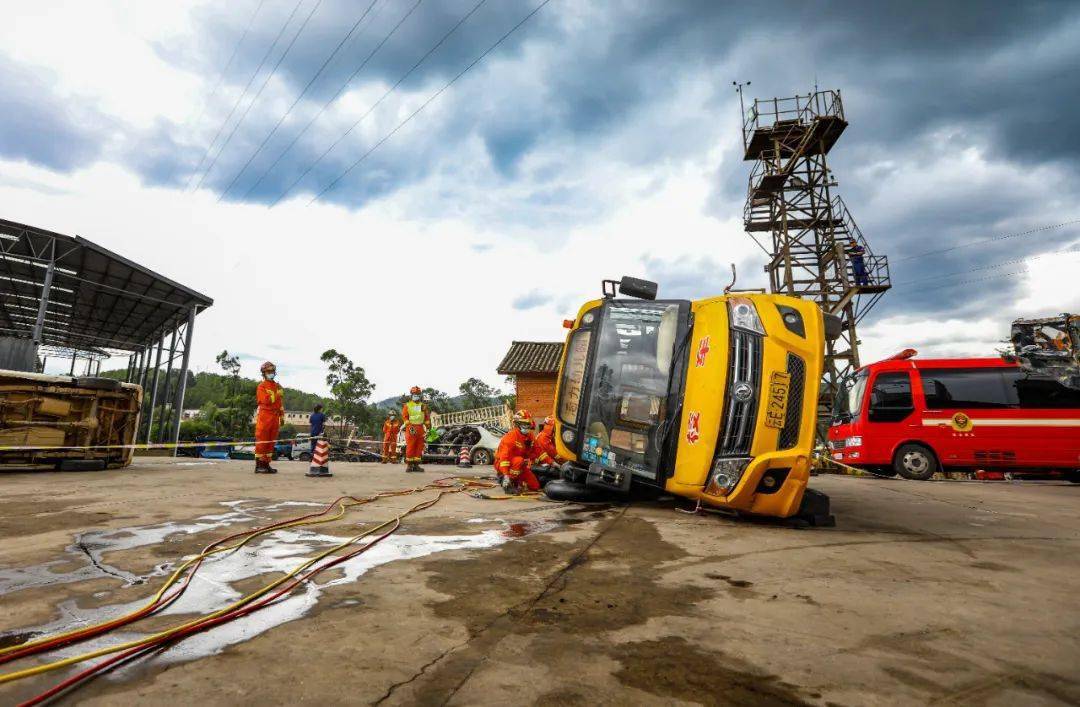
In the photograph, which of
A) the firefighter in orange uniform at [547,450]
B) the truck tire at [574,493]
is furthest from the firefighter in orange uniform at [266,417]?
the truck tire at [574,493]

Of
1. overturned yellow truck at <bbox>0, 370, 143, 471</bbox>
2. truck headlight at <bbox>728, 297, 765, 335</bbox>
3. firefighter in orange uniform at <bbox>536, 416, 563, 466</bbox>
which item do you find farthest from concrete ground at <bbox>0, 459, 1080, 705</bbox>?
overturned yellow truck at <bbox>0, 370, 143, 471</bbox>

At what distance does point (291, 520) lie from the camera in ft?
13.3

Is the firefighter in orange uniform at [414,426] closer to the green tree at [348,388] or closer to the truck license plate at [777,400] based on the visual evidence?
the truck license plate at [777,400]

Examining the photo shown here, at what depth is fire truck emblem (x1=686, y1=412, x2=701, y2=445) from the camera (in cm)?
437

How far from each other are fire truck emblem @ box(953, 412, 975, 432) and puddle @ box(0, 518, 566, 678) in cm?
932

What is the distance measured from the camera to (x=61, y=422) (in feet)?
25.7

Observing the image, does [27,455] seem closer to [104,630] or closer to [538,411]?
[104,630]

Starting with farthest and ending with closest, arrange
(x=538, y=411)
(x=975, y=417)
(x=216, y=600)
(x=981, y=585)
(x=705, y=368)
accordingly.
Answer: (x=538, y=411)
(x=975, y=417)
(x=705, y=368)
(x=981, y=585)
(x=216, y=600)

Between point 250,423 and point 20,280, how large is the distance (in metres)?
26.8

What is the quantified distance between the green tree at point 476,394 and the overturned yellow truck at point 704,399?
66.7 m

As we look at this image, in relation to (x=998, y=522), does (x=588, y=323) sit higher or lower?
higher

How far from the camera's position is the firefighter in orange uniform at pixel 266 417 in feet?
28.4

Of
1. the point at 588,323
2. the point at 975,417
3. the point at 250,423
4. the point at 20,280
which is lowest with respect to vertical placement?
the point at 250,423

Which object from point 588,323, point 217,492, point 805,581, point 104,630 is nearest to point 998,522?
point 805,581
